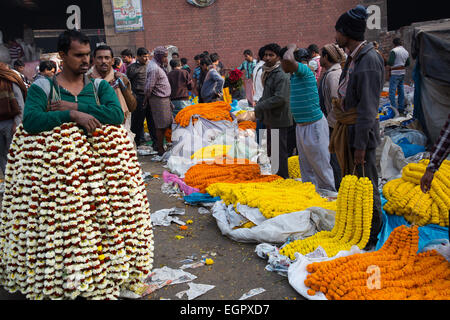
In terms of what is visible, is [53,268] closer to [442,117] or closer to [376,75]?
[376,75]

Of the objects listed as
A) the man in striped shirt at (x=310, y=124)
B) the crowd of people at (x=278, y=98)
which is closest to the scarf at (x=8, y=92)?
the crowd of people at (x=278, y=98)

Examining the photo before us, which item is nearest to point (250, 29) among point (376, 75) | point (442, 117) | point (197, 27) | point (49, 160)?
point (197, 27)

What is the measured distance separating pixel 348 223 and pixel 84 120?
258 cm

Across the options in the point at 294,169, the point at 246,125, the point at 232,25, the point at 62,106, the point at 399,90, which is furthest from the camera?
the point at 232,25

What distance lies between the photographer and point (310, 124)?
523 cm

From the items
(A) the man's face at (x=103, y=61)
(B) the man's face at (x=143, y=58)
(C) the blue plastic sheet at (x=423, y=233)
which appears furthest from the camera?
(B) the man's face at (x=143, y=58)

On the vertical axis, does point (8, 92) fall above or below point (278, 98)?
above

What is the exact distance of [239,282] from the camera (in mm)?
3430

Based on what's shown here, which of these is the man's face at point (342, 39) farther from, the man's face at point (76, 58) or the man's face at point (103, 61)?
the man's face at point (103, 61)

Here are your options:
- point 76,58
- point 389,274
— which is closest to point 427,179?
point 389,274

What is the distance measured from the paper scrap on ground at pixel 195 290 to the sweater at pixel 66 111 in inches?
60.1

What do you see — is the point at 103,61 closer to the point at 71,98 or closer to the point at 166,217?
the point at 166,217

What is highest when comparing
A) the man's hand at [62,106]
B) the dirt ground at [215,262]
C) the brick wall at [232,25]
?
the brick wall at [232,25]

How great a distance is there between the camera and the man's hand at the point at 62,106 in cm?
303
